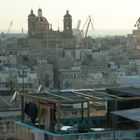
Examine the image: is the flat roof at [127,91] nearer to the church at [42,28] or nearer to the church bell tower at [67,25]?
the church bell tower at [67,25]

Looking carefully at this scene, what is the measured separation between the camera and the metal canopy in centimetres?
777

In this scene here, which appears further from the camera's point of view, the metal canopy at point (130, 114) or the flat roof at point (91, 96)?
the flat roof at point (91, 96)

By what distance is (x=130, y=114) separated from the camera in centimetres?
798

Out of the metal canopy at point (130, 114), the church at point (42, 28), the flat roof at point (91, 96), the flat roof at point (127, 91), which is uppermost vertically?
the church at point (42, 28)

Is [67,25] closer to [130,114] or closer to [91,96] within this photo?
[91,96]

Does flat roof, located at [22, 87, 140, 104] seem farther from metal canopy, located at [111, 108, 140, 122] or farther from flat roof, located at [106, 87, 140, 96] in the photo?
metal canopy, located at [111, 108, 140, 122]

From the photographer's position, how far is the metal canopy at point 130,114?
25.5ft

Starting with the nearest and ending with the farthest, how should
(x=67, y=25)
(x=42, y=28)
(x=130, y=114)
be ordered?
(x=130, y=114) < (x=67, y=25) < (x=42, y=28)

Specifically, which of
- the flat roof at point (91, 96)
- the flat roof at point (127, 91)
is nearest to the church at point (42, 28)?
the flat roof at point (127, 91)

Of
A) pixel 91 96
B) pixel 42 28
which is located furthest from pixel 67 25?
pixel 91 96

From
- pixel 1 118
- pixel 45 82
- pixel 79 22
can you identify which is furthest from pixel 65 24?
pixel 1 118

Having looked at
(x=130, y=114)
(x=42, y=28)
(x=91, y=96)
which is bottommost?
(x=130, y=114)

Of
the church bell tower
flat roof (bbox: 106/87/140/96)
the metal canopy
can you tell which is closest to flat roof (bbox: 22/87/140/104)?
flat roof (bbox: 106/87/140/96)

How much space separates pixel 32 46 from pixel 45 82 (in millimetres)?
25052
